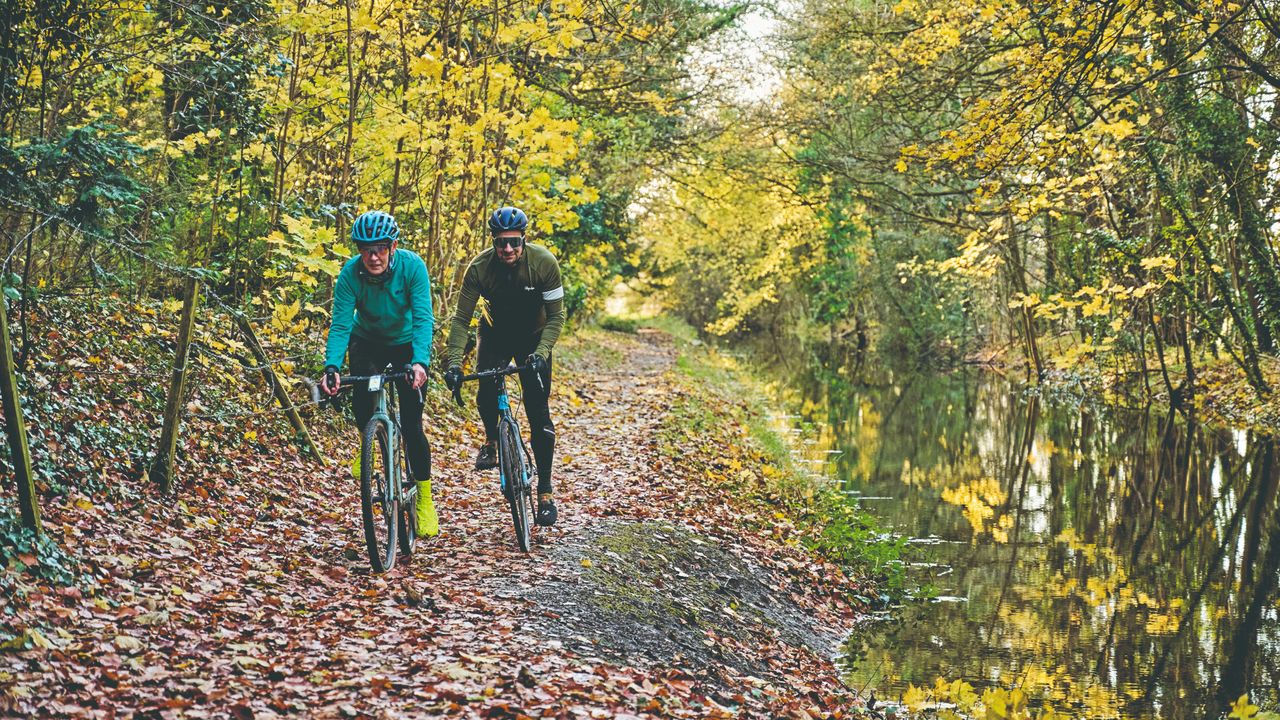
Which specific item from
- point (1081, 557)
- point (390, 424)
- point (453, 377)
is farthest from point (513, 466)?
point (1081, 557)

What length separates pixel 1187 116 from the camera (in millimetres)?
16422

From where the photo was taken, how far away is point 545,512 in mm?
7855

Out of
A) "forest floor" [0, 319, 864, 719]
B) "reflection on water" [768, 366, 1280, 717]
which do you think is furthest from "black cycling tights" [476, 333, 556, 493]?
"reflection on water" [768, 366, 1280, 717]

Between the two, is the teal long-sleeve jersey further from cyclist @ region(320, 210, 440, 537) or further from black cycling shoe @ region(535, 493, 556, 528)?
black cycling shoe @ region(535, 493, 556, 528)

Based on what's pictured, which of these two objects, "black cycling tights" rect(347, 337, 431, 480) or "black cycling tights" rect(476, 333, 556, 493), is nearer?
"black cycling tights" rect(347, 337, 431, 480)

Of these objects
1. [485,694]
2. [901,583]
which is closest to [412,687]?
[485,694]

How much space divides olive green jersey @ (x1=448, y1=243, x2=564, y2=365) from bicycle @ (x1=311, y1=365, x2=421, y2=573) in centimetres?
67

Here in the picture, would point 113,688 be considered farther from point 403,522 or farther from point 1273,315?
point 1273,315

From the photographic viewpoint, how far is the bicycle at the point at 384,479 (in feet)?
21.0

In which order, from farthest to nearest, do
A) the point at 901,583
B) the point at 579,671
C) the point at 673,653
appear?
the point at 901,583
the point at 673,653
the point at 579,671

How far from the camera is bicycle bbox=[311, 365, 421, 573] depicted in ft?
21.0

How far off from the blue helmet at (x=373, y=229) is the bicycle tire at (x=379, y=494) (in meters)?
1.16

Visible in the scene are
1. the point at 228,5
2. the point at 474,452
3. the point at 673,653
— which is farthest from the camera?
the point at 474,452

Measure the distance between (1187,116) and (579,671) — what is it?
50.6 feet
